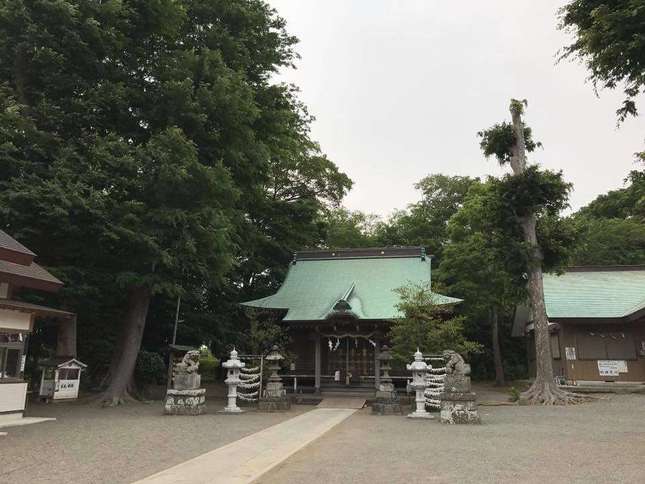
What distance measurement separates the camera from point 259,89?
20844mm

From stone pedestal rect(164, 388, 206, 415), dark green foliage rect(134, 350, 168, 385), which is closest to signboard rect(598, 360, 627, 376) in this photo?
stone pedestal rect(164, 388, 206, 415)

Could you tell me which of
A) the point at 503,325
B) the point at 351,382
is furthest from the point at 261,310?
the point at 503,325

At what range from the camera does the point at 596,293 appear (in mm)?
23844

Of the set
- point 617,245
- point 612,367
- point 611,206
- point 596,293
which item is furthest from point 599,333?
point 611,206

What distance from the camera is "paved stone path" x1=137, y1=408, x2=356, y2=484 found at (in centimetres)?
614

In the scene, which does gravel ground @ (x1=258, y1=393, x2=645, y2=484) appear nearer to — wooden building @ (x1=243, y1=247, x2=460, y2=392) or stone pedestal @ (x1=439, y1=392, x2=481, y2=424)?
stone pedestal @ (x1=439, y1=392, x2=481, y2=424)

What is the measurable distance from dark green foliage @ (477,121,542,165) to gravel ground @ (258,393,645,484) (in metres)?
10.6

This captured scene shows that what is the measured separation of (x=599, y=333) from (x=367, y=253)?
1182cm

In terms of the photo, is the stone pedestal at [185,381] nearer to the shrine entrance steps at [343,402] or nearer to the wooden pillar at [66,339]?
the shrine entrance steps at [343,402]

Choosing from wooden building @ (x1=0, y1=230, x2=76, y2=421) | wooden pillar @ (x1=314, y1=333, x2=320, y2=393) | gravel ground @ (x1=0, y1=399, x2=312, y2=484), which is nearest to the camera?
gravel ground @ (x1=0, y1=399, x2=312, y2=484)

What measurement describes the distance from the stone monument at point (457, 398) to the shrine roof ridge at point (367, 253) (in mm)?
11703

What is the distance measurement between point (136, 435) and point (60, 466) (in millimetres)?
3048

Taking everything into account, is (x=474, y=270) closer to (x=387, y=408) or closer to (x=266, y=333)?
(x=266, y=333)

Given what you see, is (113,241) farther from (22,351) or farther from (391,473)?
(391,473)
